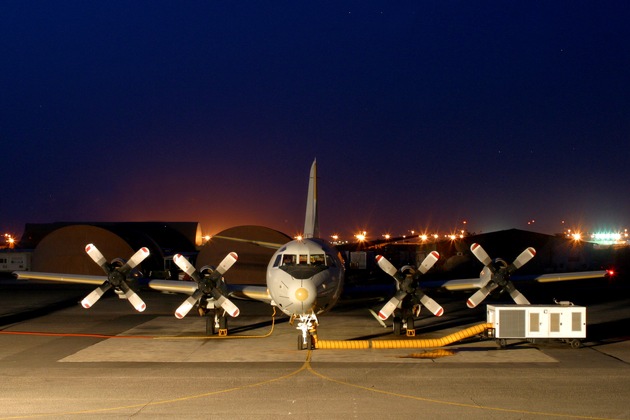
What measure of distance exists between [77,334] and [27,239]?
73.5 meters

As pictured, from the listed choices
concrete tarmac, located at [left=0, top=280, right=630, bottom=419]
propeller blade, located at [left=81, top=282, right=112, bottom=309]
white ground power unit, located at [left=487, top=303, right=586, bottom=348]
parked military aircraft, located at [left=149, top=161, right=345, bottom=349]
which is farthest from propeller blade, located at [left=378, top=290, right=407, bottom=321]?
propeller blade, located at [left=81, top=282, right=112, bottom=309]

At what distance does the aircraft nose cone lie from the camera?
Answer: 18469 mm

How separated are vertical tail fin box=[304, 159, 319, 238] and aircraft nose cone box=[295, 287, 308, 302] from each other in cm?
738

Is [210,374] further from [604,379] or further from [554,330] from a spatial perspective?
[554,330]

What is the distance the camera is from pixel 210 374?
15602 mm

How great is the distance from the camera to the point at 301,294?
18.5m

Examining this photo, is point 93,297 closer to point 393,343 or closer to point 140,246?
point 393,343

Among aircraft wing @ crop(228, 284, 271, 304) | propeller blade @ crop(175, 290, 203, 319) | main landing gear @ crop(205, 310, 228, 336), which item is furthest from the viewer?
main landing gear @ crop(205, 310, 228, 336)

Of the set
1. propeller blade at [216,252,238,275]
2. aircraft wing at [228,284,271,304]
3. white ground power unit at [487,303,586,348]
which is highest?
propeller blade at [216,252,238,275]

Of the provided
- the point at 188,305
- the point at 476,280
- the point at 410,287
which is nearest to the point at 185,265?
the point at 188,305


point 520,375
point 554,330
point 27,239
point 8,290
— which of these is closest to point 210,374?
point 520,375

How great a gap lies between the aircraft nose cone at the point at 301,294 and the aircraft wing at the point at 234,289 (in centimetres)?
317

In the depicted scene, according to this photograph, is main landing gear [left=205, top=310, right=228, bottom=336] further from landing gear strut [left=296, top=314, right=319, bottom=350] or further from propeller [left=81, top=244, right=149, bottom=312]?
landing gear strut [left=296, top=314, right=319, bottom=350]

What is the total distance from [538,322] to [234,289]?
34.7 feet
